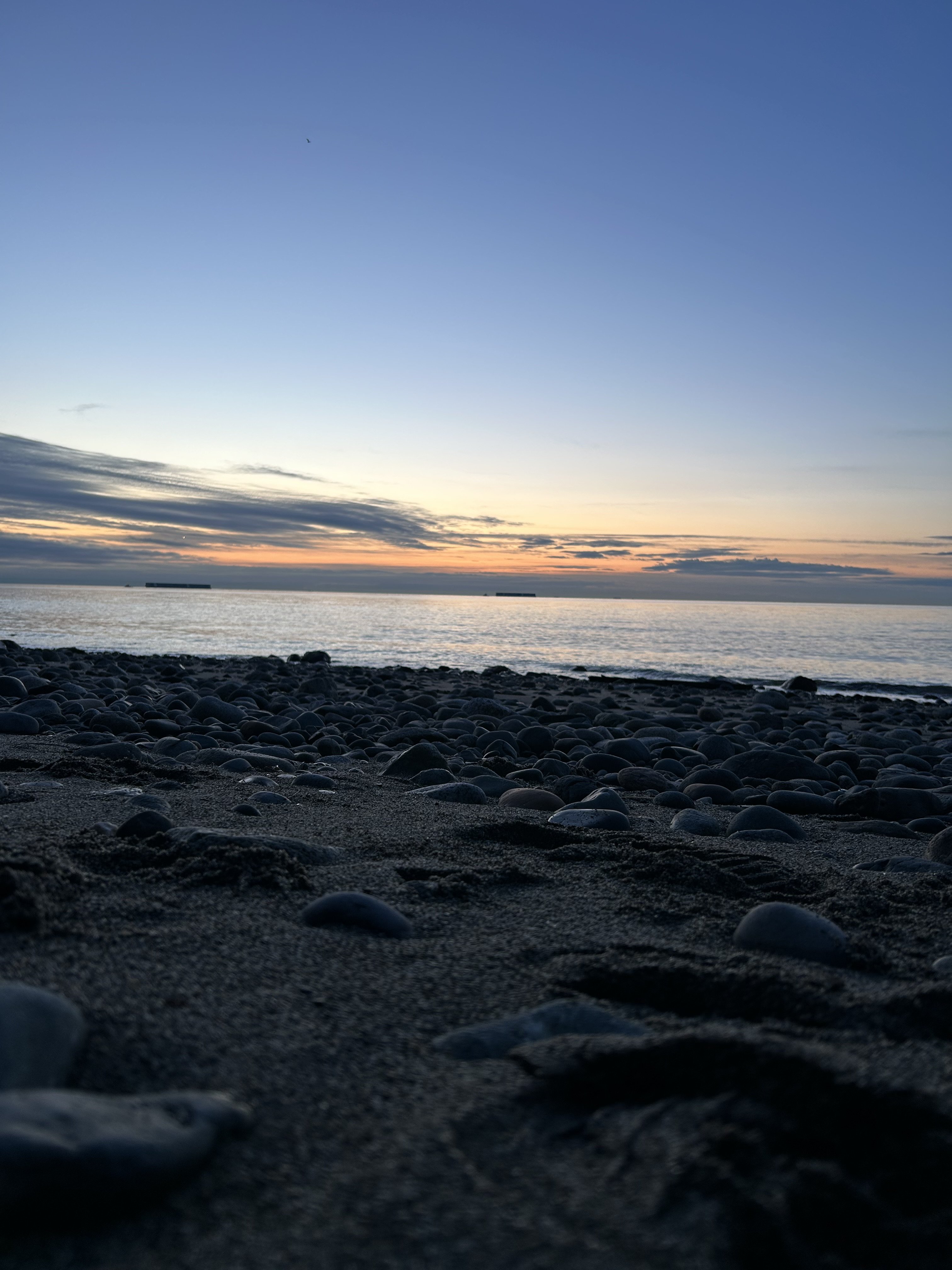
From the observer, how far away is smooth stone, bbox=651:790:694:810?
451cm

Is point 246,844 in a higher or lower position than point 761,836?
higher

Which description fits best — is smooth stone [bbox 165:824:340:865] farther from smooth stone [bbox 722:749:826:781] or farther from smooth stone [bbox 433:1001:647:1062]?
smooth stone [bbox 722:749:826:781]

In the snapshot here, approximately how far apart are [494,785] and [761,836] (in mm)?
1438

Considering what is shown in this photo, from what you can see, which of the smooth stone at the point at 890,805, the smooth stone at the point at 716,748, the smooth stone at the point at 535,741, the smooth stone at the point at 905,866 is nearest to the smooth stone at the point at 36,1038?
the smooth stone at the point at 905,866

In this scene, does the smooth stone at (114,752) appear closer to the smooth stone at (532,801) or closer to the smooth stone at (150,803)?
the smooth stone at (150,803)

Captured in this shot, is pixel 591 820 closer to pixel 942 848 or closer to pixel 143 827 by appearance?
pixel 942 848

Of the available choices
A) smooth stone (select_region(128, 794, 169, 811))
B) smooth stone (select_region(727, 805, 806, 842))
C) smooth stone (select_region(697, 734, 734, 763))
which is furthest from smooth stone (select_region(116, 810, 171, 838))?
smooth stone (select_region(697, 734, 734, 763))

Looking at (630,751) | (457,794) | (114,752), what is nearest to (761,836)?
(457,794)

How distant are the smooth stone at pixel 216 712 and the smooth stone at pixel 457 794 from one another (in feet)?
12.3

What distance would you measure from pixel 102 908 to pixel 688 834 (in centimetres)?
245

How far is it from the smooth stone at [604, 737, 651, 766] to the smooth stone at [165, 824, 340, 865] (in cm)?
374

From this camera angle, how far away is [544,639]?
2689cm

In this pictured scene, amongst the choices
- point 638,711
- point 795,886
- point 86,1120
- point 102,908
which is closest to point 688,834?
point 795,886

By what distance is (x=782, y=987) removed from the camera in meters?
1.71
